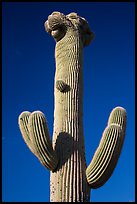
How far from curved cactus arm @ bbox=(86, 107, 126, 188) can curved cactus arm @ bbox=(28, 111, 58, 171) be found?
1.73 feet

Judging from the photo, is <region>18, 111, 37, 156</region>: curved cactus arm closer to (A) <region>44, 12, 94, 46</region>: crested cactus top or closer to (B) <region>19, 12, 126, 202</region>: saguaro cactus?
(B) <region>19, 12, 126, 202</region>: saguaro cactus

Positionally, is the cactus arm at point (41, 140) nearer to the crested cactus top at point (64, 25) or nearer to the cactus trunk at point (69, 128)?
the cactus trunk at point (69, 128)

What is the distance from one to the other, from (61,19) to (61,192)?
259cm

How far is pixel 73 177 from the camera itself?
4.88 m

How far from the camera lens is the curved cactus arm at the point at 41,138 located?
15.9 ft

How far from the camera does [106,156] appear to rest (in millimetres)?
4848

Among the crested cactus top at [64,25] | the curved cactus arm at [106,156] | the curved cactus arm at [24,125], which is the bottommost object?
the curved cactus arm at [106,156]

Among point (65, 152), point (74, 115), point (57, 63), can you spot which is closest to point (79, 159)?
point (65, 152)

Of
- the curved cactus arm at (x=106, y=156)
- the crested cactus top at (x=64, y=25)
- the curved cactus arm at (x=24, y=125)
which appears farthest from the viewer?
the crested cactus top at (x=64, y=25)

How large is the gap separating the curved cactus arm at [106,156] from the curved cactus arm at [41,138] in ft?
1.73

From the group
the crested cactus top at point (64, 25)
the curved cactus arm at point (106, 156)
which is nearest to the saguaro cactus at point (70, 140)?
the curved cactus arm at point (106, 156)

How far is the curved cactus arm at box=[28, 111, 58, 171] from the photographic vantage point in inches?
191

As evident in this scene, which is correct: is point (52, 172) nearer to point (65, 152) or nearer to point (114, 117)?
point (65, 152)

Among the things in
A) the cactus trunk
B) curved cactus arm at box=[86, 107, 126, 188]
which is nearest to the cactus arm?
the cactus trunk
